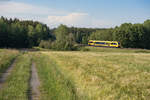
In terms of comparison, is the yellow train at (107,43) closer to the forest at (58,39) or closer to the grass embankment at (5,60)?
the forest at (58,39)

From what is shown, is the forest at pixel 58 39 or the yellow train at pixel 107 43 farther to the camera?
the yellow train at pixel 107 43

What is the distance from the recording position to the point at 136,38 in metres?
89.1

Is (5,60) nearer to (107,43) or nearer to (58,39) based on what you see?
(107,43)

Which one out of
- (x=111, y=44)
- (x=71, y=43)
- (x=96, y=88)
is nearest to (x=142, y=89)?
(x=96, y=88)

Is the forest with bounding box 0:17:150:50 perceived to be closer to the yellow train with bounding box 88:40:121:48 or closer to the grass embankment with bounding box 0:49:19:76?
the yellow train with bounding box 88:40:121:48

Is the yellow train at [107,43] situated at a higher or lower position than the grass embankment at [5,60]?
higher

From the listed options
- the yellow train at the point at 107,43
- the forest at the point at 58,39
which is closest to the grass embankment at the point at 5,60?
the forest at the point at 58,39

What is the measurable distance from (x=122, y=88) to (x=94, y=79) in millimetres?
2679

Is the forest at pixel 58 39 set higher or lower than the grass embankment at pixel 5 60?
higher

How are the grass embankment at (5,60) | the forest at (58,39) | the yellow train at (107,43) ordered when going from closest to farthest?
the grass embankment at (5,60) < the forest at (58,39) < the yellow train at (107,43)

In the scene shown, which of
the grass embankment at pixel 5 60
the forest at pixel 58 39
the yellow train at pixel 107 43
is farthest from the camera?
the yellow train at pixel 107 43

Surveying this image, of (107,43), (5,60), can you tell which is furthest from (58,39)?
(5,60)

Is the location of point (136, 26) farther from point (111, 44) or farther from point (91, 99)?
point (91, 99)

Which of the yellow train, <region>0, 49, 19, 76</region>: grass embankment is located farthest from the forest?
<region>0, 49, 19, 76</region>: grass embankment
